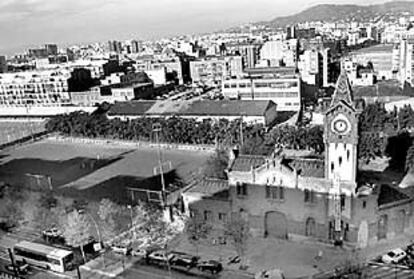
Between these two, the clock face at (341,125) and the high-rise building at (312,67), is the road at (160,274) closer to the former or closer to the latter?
the clock face at (341,125)

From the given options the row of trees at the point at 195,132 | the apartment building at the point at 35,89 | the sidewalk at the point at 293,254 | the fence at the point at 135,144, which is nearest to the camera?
the sidewalk at the point at 293,254

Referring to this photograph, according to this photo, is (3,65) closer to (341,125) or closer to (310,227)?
(310,227)

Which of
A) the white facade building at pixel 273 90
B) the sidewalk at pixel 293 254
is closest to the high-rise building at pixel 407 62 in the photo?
the white facade building at pixel 273 90

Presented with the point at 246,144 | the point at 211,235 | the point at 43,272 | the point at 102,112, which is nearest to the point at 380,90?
the point at 246,144

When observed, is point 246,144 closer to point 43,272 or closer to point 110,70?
point 43,272

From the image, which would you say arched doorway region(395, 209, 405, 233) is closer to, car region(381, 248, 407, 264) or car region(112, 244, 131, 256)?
car region(381, 248, 407, 264)

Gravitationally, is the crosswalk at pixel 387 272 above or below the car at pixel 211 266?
below
